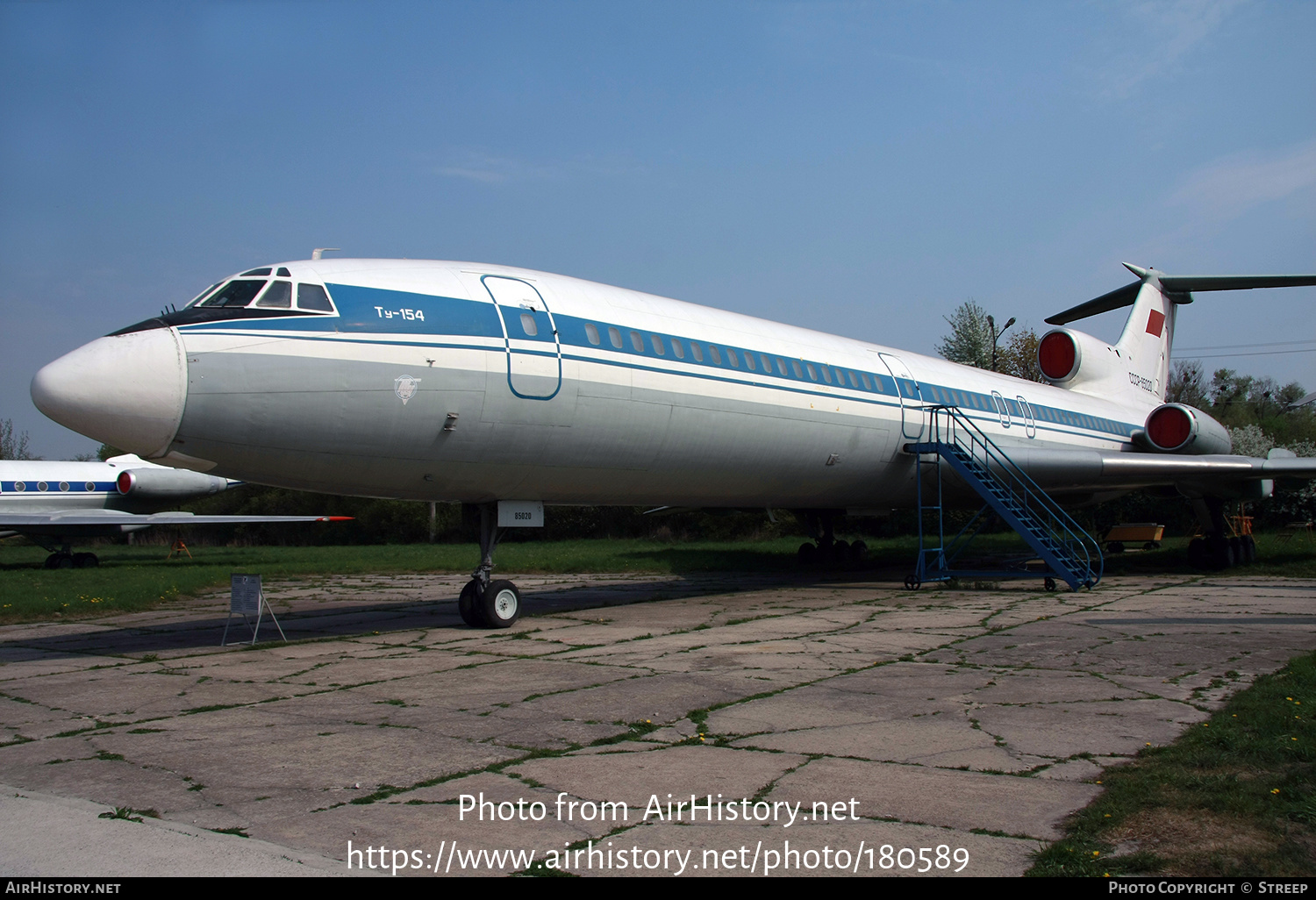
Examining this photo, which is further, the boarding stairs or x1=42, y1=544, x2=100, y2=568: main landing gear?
x1=42, y1=544, x2=100, y2=568: main landing gear

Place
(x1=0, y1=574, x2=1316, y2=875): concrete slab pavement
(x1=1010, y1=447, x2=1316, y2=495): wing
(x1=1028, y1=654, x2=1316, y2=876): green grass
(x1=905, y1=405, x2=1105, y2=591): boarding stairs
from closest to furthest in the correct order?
1. (x1=1028, y1=654, x2=1316, y2=876): green grass
2. (x1=0, y1=574, x2=1316, y2=875): concrete slab pavement
3. (x1=905, y1=405, x2=1105, y2=591): boarding stairs
4. (x1=1010, y1=447, x2=1316, y2=495): wing

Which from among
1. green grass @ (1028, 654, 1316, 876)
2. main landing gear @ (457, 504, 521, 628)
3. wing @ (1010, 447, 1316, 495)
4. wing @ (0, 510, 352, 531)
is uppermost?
wing @ (1010, 447, 1316, 495)

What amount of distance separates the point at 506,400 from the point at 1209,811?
6.92 m

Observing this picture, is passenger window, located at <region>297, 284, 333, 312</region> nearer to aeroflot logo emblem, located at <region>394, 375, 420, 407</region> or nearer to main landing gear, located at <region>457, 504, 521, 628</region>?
aeroflot logo emblem, located at <region>394, 375, 420, 407</region>

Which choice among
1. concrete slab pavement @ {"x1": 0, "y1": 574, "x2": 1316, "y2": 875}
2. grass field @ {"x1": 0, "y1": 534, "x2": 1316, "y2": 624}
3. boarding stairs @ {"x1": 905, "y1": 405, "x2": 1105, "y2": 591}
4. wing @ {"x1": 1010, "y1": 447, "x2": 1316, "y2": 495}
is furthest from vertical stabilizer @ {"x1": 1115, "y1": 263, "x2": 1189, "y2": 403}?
concrete slab pavement @ {"x1": 0, "y1": 574, "x2": 1316, "y2": 875}

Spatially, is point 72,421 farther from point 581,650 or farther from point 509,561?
point 509,561

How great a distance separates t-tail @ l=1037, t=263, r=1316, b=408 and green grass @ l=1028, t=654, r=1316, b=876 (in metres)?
18.4

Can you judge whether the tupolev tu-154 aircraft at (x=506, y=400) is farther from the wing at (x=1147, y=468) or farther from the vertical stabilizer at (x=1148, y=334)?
the vertical stabilizer at (x=1148, y=334)

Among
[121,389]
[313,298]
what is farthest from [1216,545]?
[121,389]

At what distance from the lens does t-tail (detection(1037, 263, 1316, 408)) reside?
2212cm

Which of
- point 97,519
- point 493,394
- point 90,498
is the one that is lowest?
point 97,519

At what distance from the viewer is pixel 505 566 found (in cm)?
2098

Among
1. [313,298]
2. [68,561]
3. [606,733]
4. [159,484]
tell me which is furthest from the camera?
[159,484]

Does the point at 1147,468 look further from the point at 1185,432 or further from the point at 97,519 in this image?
the point at 97,519
